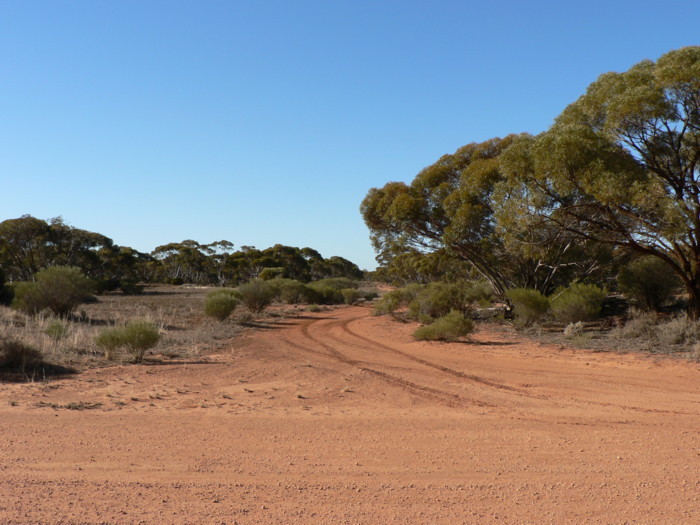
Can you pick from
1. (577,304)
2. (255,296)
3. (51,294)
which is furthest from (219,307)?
(577,304)

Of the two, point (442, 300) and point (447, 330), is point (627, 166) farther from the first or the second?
point (442, 300)

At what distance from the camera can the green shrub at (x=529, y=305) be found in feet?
61.9

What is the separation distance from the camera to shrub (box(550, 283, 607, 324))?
59.7 feet

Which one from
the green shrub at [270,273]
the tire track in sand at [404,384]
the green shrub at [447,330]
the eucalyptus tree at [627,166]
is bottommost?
the tire track in sand at [404,384]

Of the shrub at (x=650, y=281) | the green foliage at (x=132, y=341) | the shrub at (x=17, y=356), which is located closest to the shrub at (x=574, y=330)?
the shrub at (x=650, y=281)

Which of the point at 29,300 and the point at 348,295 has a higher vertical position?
the point at 29,300

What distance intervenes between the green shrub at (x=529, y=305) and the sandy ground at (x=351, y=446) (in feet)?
25.7

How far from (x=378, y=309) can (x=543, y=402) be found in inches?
773

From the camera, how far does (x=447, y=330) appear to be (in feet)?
55.3

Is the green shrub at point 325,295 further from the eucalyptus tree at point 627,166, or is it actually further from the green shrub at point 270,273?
the eucalyptus tree at point 627,166

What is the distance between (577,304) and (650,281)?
3699 mm

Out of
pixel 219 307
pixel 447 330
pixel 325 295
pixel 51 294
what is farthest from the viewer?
pixel 325 295

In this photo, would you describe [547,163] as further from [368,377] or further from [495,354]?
[368,377]

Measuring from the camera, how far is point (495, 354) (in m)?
14.0
